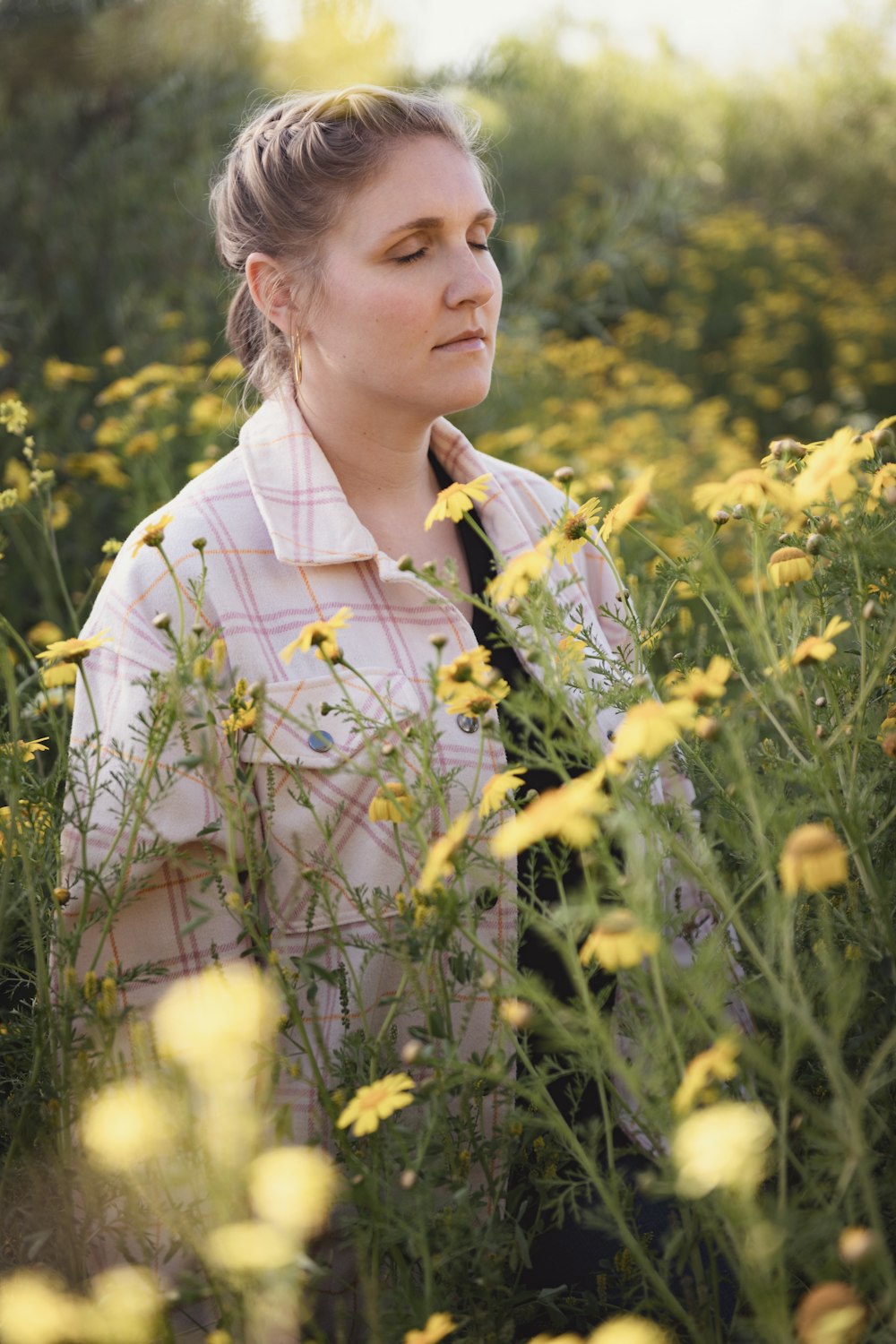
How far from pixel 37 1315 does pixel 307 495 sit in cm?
113

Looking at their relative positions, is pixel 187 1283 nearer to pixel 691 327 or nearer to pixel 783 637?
pixel 783 637

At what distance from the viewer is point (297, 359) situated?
1896mm

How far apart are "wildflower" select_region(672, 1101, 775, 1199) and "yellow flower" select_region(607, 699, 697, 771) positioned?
0.24 m

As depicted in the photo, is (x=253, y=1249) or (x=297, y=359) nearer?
(x=253, y=1249)

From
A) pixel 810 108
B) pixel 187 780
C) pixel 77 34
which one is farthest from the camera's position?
pixel 810 108

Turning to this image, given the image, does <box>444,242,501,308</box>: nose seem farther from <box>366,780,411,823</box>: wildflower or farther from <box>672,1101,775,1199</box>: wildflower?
<box>672,1101,775,1199</box>: wildflower

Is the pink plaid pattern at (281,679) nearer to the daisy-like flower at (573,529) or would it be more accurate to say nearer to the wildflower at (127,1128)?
the daisy-like flower at (573,529)

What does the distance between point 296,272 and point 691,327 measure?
5270 mm

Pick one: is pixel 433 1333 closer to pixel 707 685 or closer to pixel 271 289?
pixel 707 685

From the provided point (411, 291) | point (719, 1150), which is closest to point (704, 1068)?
point (719, 1150)

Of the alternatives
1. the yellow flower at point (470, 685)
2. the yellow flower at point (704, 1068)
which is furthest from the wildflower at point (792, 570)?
the yellow flower at point (704, 1068)

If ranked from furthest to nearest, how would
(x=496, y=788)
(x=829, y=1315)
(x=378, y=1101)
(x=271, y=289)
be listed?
(x=271, y=289) < (x=496, y=788) < (x=378, y=1101) < (x=829, y=1315)

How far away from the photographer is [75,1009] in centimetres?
122

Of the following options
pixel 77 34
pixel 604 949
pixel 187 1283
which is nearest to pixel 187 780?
pixel 187 1283
